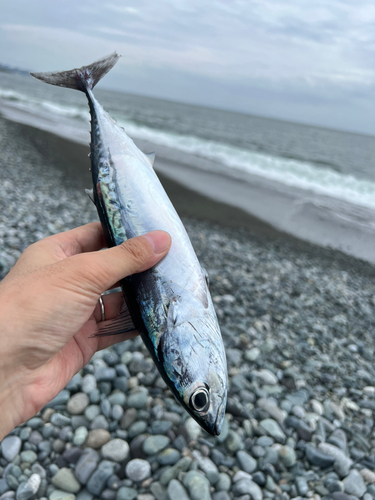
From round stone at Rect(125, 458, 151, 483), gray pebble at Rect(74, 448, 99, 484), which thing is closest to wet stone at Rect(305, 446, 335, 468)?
round stone at Rect(125, 458, 151, 483)

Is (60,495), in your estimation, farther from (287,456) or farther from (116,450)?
(287,456)

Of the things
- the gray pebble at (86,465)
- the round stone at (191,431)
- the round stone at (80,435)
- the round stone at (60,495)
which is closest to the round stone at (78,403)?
the round stone at (80,435)

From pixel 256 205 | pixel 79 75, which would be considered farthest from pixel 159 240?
pixel 256 205

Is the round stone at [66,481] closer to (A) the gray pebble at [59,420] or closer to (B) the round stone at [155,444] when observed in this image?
(A) the gray pebble at [59,420]

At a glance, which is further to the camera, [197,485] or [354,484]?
[354,484]

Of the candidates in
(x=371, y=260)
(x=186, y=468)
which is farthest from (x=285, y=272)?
(x=186, y=468)

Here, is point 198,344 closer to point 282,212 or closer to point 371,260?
point 371,260
